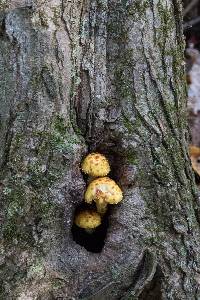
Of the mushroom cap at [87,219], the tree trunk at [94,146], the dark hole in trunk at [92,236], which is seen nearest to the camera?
the tree trunk at [94,146]

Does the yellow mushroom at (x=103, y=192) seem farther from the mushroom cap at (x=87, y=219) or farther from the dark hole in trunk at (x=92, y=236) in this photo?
the dark hole in trunk at (x=92, y=236)

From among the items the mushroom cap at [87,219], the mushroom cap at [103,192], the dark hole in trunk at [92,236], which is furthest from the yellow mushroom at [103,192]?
the dark hole in trunk at [92,236]

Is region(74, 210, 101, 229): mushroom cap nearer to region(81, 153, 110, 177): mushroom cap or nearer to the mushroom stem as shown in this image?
the mushroom stem

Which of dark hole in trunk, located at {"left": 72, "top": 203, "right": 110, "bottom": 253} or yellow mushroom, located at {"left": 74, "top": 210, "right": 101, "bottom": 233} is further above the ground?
yellow mushroom, located at {"left": 74, "top": 210, "right": 101, "bottom": 233}

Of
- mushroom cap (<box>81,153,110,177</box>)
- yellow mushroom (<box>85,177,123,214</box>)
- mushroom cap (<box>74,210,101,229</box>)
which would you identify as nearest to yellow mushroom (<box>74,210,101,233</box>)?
mushroom cap (<box>74,210,101,229</box>)

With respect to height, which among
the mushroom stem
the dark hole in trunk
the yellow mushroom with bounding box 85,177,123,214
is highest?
the yellow mushroom with bounding box 85,177,123,214

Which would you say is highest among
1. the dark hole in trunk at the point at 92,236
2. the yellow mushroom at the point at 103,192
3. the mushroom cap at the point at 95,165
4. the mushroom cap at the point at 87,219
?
the mushroom cap at the point at 95,165
